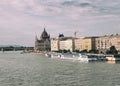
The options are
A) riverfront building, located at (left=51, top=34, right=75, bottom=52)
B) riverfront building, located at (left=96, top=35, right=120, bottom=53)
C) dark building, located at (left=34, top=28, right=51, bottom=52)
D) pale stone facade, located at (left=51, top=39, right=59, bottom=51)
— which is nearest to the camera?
riverfront building, located at (left=96, top=35, right=120, bottom=53)

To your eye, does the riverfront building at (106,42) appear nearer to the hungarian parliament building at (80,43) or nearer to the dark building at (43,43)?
the hungarian parliament building at (80,43)

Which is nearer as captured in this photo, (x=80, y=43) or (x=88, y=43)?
(x=88, y=43)

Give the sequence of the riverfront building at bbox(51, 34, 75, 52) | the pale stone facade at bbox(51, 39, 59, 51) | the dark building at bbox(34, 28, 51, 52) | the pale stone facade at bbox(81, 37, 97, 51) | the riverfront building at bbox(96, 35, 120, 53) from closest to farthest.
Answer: the riverfront building at bbox(96, 35, 120, 53)
the pale stone facade at bbox(81, 37, 97, 51)
the riverfront building at bbox(51, 34, 75, 52)
the pale stone facade at bbox(51, 39, 59, 51)
the dark building at bbox(34, 28, 51, 52)

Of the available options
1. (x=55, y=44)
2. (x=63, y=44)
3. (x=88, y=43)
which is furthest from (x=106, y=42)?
(x=55, y=44)

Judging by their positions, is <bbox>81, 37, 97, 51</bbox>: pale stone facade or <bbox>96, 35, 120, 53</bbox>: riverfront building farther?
A: <bbox>81, 37, 97, 51</bbox>: pale stone facade

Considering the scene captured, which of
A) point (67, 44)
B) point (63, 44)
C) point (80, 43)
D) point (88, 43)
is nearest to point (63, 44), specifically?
point (63, 44)

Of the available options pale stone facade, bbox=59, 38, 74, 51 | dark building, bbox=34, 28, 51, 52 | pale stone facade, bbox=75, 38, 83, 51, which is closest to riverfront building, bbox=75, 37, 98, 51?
pale stone facade, bbox=75, 38, 83, 51

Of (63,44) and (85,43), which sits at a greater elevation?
(63,44)

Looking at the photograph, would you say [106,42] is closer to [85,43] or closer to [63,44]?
[85,43]

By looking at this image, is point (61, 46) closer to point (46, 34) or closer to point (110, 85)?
point (46, 34)

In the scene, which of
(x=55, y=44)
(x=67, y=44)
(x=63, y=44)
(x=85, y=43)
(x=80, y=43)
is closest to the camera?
(x=85, y=43)

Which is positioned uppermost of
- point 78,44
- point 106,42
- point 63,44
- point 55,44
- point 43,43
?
point 43,43

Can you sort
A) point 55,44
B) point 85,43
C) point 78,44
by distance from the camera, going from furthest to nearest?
point 55,44 → point 78,44 → point 85,43

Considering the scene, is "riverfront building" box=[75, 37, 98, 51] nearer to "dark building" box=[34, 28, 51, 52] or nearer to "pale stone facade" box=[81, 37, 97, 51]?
"pale stone facade" box=[81, 37, 97, 51]
